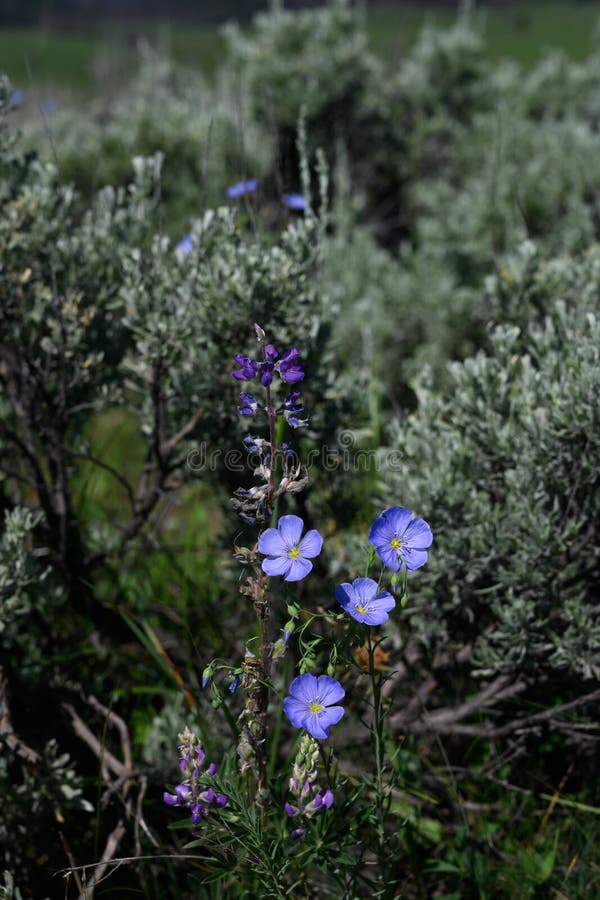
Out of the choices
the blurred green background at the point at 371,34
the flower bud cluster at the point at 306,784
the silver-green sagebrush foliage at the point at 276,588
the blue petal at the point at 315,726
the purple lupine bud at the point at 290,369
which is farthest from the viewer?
the blurred green background at the point at 371,34

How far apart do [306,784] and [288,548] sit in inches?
21.0

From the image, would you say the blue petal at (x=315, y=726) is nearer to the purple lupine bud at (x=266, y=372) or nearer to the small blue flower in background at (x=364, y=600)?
the small blue flower in background at (x=364, y=600)

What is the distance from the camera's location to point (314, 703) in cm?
181

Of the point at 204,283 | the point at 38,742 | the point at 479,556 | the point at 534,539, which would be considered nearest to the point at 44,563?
the point at 38,742

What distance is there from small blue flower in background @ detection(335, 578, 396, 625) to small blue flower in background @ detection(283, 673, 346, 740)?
0.16 meters

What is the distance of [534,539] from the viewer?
259cm

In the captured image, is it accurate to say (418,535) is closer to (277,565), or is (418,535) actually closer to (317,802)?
(277,565)

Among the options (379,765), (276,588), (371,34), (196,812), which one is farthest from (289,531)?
(371,34)

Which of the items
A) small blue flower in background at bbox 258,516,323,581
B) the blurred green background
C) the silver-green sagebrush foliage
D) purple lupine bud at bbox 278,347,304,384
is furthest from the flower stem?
the blurred green background

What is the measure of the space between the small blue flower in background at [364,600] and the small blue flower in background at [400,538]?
0.31 ft

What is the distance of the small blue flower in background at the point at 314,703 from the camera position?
1738mm

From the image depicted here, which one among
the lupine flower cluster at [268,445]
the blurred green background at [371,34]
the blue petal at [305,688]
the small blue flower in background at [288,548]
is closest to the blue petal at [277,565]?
the small blue flower in background at [288,548]

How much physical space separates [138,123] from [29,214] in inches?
163

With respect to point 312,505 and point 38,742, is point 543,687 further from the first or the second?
point 38,742
